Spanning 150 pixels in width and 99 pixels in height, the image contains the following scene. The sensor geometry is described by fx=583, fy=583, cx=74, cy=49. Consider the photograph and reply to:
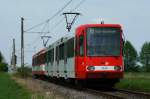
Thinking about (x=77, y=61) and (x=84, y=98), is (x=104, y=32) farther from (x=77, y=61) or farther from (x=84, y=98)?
(x=84, y=98)

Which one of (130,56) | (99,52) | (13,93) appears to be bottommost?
(13,93)

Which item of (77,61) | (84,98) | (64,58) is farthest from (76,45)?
(84,98)

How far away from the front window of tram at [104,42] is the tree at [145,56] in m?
121

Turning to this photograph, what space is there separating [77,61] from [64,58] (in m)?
5.77

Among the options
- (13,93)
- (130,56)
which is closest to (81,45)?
(13,93)

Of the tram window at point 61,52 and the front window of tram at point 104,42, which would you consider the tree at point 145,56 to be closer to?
the tram window at point 61,52

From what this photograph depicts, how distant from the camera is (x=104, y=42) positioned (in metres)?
29.5

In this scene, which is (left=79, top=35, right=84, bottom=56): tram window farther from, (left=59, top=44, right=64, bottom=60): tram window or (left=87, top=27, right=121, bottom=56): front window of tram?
(left=59, top=44, right=64, bottom=60): tram window

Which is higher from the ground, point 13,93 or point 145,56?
point 145,56

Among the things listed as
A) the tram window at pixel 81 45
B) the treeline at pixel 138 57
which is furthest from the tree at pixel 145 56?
the tram window at pixel 81 45

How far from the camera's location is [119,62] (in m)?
29.4

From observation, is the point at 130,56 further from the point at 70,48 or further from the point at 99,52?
the point at 99,52

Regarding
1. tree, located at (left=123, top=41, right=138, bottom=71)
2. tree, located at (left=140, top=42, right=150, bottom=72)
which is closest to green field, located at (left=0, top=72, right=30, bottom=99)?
tree, located at (left=123, top=41, right=138, bottom=71)

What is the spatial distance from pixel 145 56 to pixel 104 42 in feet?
430
